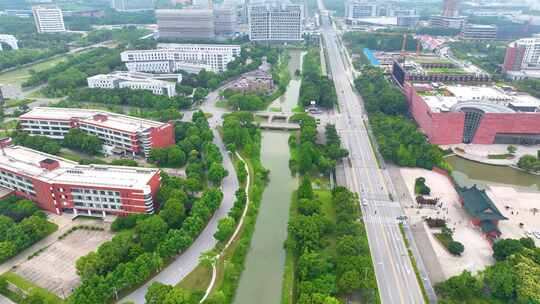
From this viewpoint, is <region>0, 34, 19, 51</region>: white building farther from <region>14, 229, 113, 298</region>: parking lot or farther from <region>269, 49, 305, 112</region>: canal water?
<region>14, 229, 113, 298</region>: parking lot

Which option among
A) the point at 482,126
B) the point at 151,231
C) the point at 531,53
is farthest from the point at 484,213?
the point at 531,53

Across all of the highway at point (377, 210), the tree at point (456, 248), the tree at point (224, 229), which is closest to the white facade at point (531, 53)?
the highway at point (377, 210)

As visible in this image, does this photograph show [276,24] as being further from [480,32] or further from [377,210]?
[377,210]

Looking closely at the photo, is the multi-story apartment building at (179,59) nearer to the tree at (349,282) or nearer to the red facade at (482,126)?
the red facade at (482,126)

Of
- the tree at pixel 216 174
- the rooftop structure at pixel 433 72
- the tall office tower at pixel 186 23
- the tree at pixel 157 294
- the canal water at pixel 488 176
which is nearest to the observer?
the tree at pixel 157 294

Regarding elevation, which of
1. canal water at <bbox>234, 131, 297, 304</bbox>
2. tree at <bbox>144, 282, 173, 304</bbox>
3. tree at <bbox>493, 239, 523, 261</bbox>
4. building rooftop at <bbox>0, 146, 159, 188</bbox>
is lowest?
canal water at <bbox>234, 131, 297, 304</bbox>

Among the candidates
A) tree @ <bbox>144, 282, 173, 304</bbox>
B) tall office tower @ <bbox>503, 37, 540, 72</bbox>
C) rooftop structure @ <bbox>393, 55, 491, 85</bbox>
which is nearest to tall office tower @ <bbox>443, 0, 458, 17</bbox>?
tall office tower @ <bbox>503, 37, 540, 72</bbox>

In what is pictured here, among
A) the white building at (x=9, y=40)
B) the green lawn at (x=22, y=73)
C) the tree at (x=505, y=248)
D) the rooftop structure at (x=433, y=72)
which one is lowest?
the tree at (x=505, y=248)
